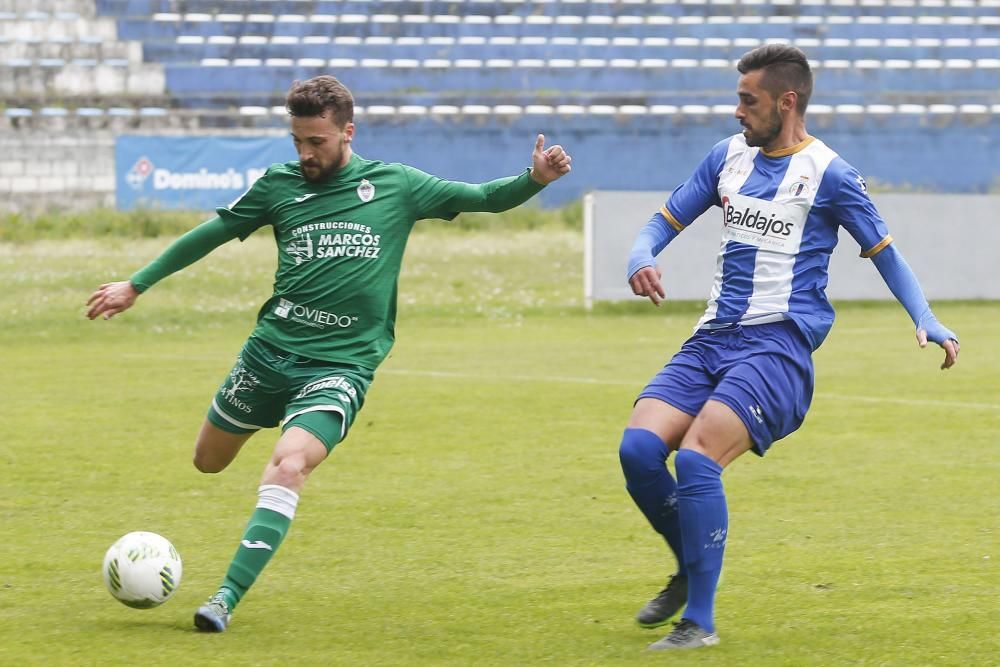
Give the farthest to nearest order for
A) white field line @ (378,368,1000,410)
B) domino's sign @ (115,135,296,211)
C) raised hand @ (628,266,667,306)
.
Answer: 1. domino's sign @ (115,135,296,211)
2. white field line @ (378,368,1000,410)
3. raised hand @ (628,266,667,306)

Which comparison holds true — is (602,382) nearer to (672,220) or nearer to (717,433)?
(672,220)

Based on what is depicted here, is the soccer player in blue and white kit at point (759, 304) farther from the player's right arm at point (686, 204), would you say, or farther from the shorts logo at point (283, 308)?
the shorts logo at point (283, 308)

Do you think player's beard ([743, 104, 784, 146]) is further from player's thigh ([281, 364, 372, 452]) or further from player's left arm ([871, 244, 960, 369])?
player's thigh ([281, 364, 372, 452])

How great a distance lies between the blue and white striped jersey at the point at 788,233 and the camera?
5.39 metres

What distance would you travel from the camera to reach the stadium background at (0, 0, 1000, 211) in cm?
2822

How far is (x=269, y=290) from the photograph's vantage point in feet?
68.3

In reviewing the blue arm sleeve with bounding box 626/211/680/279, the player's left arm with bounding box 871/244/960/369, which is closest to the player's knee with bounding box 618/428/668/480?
the blue arm sleeve with bounding box 626/211/680/279

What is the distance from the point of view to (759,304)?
5391 millimetres

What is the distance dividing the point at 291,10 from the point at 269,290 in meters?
14.8

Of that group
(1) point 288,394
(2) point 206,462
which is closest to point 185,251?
(1) point 288,394

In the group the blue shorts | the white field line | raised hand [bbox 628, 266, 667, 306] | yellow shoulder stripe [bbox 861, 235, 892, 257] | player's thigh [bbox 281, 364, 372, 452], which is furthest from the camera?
the white field line

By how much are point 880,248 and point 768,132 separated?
59 centimetres

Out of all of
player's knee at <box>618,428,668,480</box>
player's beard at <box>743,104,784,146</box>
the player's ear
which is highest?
the player's ear

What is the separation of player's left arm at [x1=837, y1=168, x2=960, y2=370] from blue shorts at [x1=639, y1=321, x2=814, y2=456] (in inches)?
16.0
